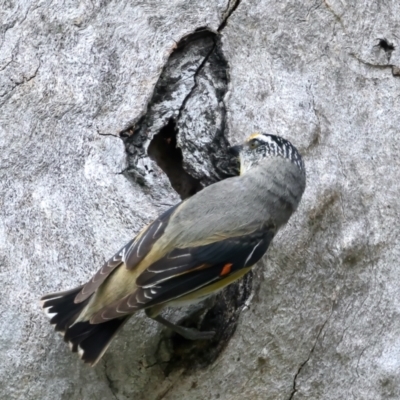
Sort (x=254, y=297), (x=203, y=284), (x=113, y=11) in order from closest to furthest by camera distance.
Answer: (x=203, y=284) → (x=254, y=297) → (x=113, y=11)

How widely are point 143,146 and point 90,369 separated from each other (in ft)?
4.12

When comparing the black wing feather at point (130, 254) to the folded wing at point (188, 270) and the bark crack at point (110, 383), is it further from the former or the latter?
the bark crack at point (110, 383)

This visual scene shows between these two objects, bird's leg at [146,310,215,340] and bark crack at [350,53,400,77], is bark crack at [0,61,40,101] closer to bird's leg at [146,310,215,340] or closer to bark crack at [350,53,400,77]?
bird's leg at [146,310,215,340]

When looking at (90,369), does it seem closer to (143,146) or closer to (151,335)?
A: (151,335)

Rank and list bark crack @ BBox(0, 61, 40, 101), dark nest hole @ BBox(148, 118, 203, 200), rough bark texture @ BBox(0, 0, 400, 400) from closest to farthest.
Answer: rough bark texture @ BBox(0, 0, 400, 400) → bark crack @ BBox(0, 61, 40, 101) → dark nest hole @ BBox(148, 118, 203, 200)

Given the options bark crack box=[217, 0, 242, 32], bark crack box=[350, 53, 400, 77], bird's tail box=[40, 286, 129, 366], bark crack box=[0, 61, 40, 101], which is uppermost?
bark crack box=[0, 61, 40, 101]

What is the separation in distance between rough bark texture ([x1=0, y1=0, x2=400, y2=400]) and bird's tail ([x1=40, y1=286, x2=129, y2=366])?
0.14 meters

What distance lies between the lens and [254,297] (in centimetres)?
499

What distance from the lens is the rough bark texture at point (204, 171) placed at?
4.86 m

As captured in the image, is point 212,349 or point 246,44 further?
point 246,44

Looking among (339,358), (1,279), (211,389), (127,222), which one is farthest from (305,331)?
(1,279)

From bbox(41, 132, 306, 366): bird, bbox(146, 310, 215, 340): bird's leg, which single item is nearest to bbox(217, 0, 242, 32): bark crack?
bbox(41, 132, 306, 366): bird

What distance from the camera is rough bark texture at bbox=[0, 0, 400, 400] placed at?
486 centimetres

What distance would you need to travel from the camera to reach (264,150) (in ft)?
16.7
